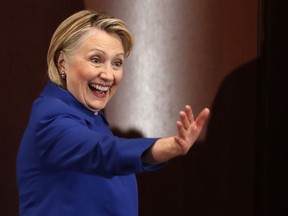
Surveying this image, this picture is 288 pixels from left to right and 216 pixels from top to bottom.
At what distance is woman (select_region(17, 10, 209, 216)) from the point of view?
88 centimetres

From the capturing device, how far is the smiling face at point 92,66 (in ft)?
3.66

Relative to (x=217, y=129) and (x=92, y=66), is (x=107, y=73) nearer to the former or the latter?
(x=92, y=66)

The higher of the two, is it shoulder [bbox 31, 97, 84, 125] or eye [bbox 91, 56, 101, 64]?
eye [bbox 91, 56, 101, 64]

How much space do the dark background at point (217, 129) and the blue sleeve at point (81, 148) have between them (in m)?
0.58

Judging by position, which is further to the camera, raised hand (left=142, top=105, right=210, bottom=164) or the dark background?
the dark background

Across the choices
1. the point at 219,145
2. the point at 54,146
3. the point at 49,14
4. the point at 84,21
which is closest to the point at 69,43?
the point at 84,21

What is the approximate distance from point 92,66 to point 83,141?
24 centimetres

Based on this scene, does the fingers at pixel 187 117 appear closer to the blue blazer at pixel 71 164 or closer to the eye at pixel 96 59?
the blue blazer at pixel 71 164

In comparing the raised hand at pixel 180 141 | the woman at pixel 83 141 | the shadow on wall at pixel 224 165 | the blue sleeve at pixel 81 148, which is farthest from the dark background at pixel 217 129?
the raised hand at pixel 180 141

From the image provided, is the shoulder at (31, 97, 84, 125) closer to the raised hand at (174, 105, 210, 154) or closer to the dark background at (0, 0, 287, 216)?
the raised hand at (174, 105, 210, 154)

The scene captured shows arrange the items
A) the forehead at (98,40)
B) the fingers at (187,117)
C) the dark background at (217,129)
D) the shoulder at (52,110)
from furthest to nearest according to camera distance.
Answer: the dark background at (217,129) → the forehead at (98,40) → the shoulder at (52,110) → the fingers at (187,117)

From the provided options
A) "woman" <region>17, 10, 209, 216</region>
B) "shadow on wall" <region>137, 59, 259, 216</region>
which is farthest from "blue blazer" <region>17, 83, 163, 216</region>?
"shadow on wall" <region>137, 59, 259, 216</region>

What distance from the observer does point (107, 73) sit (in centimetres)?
114

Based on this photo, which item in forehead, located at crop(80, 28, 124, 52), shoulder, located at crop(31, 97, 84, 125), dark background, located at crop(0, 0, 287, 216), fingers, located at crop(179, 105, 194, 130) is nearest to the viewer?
fingers, located at crop(179, 105, 194, 130)
